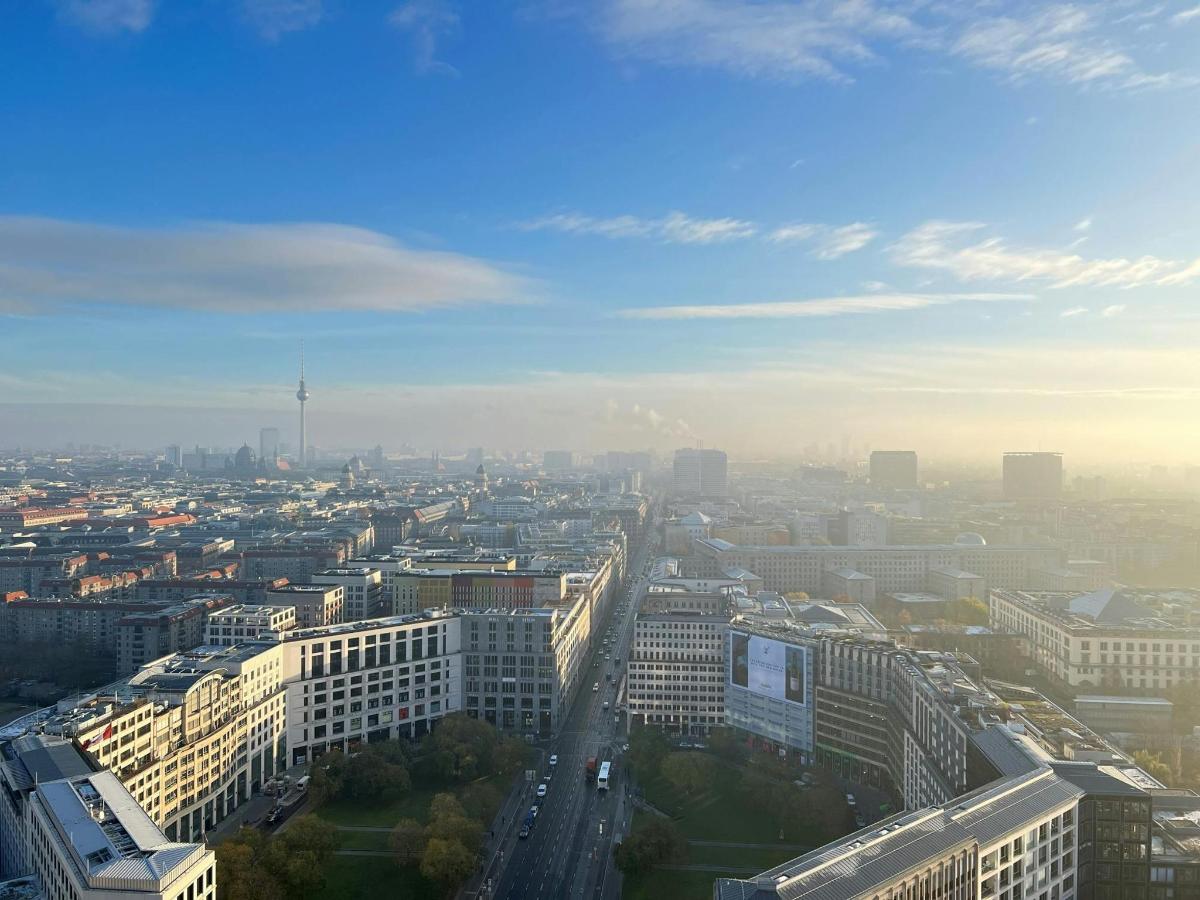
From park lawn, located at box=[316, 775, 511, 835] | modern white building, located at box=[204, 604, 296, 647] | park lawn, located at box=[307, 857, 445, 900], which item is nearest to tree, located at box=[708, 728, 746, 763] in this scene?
park lawn, located at box=[316, 775, 511, 835]

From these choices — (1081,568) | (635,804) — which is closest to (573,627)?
(635,804)

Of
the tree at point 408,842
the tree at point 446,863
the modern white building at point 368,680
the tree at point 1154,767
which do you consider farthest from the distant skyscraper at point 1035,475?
the tree at point 446,863

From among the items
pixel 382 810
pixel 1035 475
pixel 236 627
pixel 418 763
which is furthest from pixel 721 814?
pixel 1035 475

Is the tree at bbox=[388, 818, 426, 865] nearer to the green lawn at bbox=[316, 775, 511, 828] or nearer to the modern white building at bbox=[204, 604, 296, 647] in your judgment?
the green lawn at bbox=[316, 775, 511, 828]

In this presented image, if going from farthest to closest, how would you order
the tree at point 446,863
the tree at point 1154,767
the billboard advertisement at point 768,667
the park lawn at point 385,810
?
the billboard advertisement at point 768,667 < the park lawn at point 385,810 < the tree at point 1154,767 < the tree at point 446,863

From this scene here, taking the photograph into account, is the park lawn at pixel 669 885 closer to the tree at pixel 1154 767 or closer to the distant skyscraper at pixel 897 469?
the tree at pixel 1154 767

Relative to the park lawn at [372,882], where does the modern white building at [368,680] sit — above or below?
above
